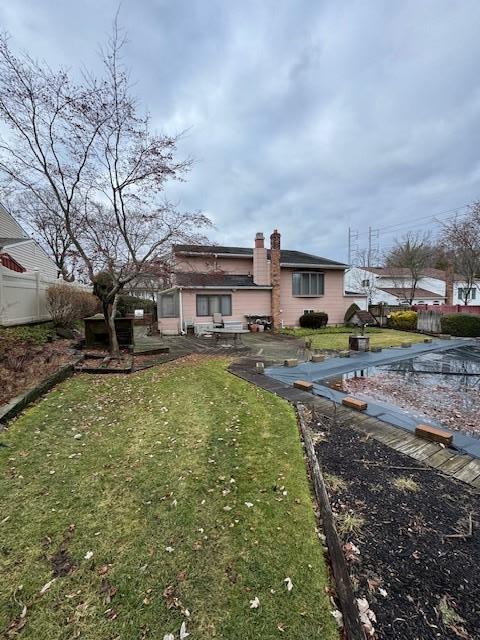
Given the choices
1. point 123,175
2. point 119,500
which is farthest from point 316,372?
point 123,175

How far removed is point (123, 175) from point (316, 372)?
7410 mm

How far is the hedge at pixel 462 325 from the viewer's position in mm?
14312

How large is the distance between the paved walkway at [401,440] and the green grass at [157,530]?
0.95m

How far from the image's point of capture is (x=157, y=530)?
2211 mm

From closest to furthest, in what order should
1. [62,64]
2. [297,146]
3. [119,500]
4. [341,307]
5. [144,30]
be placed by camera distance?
[119,500] → [62,64] → [144,30] → [297,146] → [341,307]

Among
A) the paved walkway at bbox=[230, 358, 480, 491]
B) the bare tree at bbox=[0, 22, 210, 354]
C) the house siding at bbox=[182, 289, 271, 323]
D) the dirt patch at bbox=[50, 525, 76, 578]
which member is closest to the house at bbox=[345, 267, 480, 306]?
the house siding at bbox=[182, 289, 271, 323]

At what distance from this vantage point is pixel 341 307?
18.2 m

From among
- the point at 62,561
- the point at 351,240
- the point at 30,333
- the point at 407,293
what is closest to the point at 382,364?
the point at 62,561

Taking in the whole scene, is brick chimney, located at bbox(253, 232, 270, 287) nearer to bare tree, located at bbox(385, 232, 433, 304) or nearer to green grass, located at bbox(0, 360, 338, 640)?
green grass, located at bbox(0, 360, 338, 640)

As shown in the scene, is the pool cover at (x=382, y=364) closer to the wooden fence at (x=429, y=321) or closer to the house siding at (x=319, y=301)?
the wooden fence at (x=429, y=321)

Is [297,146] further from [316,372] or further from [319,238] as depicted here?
[319,238]

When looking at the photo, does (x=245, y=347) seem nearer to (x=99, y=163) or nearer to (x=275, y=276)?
(x=275, y=276)

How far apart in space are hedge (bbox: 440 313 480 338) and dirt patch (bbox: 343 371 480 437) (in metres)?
10.0

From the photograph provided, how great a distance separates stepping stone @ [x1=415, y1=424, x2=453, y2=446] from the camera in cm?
352
